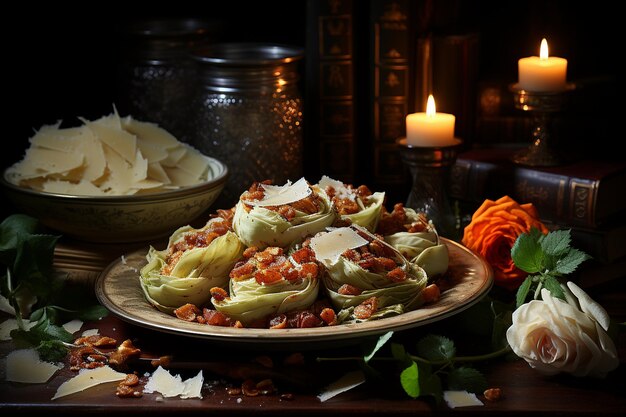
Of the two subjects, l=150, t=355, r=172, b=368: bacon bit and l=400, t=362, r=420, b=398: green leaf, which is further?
l=150, t=355, r=172, b=368: bacon bit

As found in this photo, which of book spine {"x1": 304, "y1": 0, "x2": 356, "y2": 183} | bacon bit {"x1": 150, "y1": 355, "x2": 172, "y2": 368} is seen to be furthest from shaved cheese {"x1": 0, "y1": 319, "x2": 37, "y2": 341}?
book spine {"x1": 304, "y1": 0, "x2": 356, "y2": 183}

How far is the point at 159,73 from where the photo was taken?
6.93ft

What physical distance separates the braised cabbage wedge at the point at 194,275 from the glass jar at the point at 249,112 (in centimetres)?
59

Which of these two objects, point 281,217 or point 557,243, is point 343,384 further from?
point 557,243

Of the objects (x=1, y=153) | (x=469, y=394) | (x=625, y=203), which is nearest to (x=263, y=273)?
(x=469, y=394)

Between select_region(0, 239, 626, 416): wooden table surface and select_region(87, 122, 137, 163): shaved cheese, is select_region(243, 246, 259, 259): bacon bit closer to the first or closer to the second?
select_region(0, 239, 626, 416): wooden table surface

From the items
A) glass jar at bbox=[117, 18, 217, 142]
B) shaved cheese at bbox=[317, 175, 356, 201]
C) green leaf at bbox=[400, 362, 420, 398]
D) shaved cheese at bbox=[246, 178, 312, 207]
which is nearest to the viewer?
green leaf at bbox=[400, 362, 420, 398]

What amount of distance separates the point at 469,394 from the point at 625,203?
729mm

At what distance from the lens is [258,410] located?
1194mm

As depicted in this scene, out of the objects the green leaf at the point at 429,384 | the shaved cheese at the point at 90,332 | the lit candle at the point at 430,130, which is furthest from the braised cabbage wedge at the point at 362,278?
the lit candle at the point at 430,130

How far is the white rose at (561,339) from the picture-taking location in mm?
1233

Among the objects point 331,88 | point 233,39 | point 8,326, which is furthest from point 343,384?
point 233,39

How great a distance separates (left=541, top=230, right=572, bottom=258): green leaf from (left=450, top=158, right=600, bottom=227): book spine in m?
0.38

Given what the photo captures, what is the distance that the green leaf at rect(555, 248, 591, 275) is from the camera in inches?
52.6
